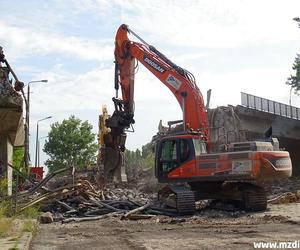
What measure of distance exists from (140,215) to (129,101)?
20.1ft

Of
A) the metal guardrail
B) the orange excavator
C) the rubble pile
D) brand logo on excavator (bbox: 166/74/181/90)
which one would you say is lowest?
the rubble pile

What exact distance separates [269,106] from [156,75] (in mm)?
17092

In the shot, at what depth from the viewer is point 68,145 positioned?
6894cm

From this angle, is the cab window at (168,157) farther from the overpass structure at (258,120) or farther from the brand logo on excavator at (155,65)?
the overpass structure at (258,120)

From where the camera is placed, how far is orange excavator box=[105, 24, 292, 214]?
17219 mm

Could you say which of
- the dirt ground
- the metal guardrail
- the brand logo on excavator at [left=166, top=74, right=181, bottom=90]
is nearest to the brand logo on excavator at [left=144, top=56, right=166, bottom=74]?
the brand logo on excavator at [left=166, top=74, right=181, bottom=90]

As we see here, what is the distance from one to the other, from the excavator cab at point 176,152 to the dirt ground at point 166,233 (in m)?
2.48

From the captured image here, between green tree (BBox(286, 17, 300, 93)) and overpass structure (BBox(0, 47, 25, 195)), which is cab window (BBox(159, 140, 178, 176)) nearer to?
overpass structure (BBox(0, 47, 25, 195))

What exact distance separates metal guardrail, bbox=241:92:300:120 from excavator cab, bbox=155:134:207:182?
644 inches

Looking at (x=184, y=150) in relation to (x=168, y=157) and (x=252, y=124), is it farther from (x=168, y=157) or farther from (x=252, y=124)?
(x=252, y=124)

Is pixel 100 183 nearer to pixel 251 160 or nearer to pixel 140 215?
pixel 140 215

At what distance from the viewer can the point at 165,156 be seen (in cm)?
1867

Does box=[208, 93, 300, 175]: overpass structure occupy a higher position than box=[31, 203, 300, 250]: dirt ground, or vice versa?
box=[208, 93, 300, 175]: overpass structure

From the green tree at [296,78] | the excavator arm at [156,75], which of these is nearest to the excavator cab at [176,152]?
the excavator arm at [156,75]
